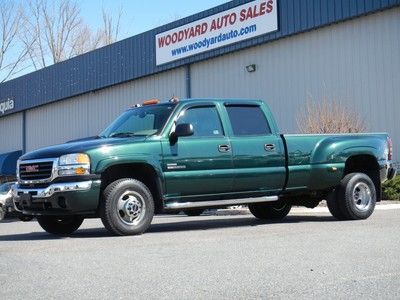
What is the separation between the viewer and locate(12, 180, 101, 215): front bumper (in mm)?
9008

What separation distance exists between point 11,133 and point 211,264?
37887 millimetres

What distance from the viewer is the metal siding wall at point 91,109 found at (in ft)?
96.9

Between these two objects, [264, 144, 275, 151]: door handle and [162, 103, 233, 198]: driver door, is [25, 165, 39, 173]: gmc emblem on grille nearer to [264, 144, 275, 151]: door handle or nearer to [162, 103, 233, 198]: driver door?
[162, 103, 233, 198]: driver door

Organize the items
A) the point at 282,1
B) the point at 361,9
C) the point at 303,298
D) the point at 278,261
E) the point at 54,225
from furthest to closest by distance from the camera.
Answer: the point at 282,1 → the point at 361,9 → the point at 54,225 → the point at 278,261 → the point at 303,298

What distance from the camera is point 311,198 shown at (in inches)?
462

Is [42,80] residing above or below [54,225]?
above

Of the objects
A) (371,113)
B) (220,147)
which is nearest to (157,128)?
(220,147)

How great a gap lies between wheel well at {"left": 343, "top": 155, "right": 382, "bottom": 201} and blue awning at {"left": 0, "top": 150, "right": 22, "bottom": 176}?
100 feet

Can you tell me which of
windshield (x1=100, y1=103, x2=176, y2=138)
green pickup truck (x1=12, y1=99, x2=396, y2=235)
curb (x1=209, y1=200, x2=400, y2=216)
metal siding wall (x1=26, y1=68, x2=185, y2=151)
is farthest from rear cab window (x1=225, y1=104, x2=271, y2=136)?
metal siding wall (x1=26, y1=68, x2=185, y2=151)

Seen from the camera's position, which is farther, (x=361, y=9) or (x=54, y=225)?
(x=361, y=9)

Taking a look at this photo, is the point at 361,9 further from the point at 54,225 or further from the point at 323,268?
the point at 323,268

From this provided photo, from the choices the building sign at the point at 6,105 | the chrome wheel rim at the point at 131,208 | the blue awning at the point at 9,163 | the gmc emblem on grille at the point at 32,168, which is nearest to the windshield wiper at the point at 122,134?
the chrome wheel rim at the point at 131,208

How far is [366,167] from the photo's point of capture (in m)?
11.9

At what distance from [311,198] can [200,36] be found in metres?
15.9
